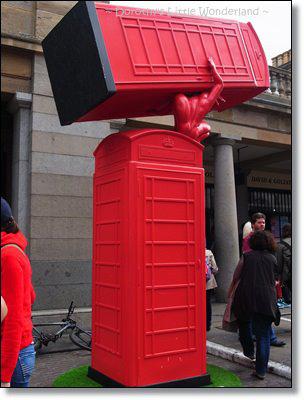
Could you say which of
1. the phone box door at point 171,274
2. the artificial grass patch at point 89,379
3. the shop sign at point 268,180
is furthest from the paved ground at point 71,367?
the shop sign at point 268,180

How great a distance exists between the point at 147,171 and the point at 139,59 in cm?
115

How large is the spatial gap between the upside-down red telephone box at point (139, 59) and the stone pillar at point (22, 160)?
3481mm

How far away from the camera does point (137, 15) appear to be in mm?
4504

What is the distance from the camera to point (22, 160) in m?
8.22

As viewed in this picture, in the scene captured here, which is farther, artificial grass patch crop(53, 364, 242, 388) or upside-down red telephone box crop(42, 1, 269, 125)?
artificial grass patch crop(53, 364, 242, 388)

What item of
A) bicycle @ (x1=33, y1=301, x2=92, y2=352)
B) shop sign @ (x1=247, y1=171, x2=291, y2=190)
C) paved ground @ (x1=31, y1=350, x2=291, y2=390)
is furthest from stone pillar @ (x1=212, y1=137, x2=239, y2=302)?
shop sign @ (x1=247, y1=171, x2=291, y2=190)

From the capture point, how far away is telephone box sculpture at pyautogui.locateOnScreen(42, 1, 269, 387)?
4.35 m

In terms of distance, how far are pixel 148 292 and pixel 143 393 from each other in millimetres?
992

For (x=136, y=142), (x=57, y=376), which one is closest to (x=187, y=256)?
(x=136, y=142)

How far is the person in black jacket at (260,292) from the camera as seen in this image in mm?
4965

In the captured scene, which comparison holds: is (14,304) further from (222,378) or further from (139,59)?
(222,378)

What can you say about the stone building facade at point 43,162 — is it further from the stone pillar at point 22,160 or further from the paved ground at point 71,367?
the paved ground at point 71,367

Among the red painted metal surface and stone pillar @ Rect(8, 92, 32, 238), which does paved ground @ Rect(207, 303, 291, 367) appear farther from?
stone pillar @ Rect(8, 92, 32, 238)

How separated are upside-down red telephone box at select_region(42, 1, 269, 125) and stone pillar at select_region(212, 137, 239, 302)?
18.1 ft
